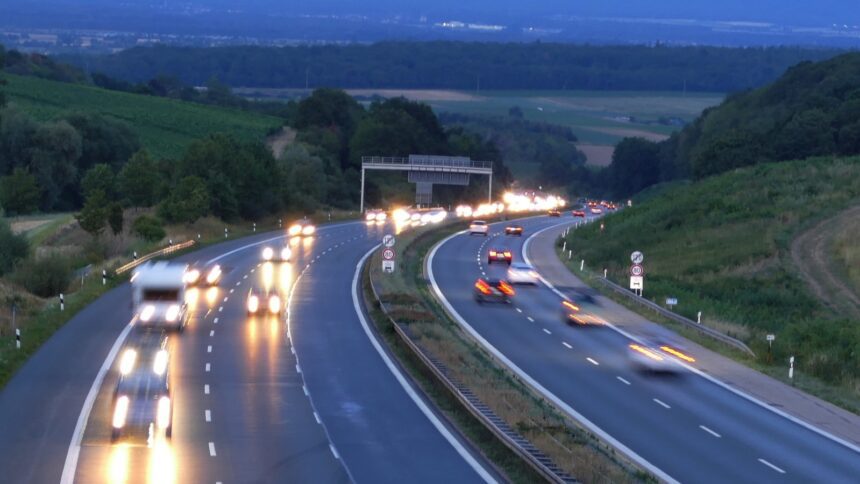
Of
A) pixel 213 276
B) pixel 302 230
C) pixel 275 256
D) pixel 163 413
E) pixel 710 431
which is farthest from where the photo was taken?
pixel 302 230

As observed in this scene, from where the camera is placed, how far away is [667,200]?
9225cm

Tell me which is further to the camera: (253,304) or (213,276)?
(213,276)

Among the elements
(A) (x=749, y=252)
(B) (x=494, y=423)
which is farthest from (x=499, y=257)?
(B) (x=494, y=423)

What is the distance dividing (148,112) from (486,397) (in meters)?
118

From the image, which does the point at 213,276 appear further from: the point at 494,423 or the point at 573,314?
the point at 494,423

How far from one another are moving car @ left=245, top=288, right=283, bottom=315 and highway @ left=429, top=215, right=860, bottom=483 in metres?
6.21

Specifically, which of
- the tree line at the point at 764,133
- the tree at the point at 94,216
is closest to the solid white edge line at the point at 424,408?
the tree at the point at 94,216

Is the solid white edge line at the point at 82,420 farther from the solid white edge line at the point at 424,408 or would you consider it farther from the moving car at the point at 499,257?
the moving car at the point at 499,257

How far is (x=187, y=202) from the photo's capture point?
247ft

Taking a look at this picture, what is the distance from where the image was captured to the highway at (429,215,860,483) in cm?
2412

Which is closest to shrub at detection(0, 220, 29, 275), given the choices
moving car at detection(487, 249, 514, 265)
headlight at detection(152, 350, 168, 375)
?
moving car at detection(487, 249, 514, 265)

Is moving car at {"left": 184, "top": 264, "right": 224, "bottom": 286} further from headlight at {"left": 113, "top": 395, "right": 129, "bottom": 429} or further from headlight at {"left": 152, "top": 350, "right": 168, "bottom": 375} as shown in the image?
headlight at {"left": 113, "top": 395, "right": 129, "bottom": 429}

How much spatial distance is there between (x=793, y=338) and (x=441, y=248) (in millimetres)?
35592

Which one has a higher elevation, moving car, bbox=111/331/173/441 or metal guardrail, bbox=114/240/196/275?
moving car, bbox=111/331/173/441
